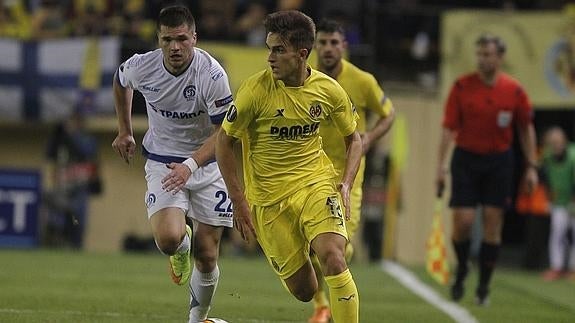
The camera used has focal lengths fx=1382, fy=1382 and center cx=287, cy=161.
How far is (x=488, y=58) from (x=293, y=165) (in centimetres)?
496

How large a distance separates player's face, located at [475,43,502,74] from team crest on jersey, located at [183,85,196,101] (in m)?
4.50

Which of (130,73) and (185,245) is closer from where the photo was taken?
(130,73)

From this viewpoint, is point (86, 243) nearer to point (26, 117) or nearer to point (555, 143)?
point (26, 117)

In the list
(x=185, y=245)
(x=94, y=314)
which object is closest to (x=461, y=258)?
(x=94, y=314)

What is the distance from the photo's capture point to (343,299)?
336 inches

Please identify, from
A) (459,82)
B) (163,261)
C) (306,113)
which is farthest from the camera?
(163,261)

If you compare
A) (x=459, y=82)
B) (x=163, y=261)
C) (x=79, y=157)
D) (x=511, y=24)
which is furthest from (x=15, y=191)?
(x=459, y=82)

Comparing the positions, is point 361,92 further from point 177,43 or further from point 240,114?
point 240,114

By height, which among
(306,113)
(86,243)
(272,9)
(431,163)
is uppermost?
(306,113)

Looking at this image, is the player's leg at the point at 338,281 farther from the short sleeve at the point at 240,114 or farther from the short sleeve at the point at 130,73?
the short sleeve at the point at 130,73

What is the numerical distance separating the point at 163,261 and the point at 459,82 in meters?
6.86

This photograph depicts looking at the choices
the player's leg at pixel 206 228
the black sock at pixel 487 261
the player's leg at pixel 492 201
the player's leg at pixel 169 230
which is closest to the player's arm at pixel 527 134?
the player's leg at pixel 492 201

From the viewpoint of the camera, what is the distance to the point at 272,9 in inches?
925

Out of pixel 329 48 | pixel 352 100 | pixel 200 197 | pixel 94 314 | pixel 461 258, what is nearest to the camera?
pixel 200 197
